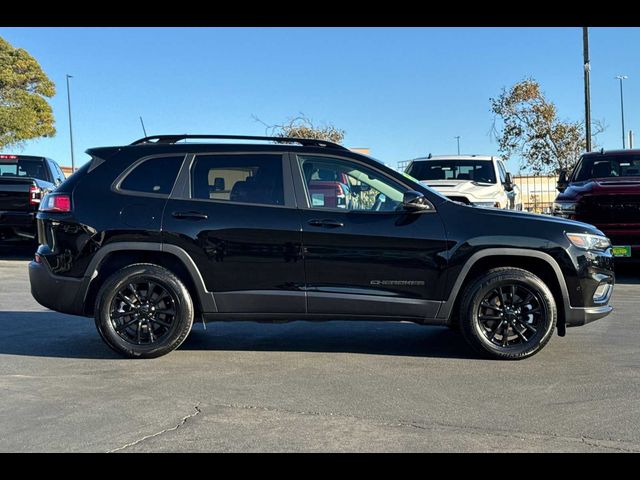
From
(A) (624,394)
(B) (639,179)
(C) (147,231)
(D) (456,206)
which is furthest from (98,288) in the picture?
(B) (639,179)

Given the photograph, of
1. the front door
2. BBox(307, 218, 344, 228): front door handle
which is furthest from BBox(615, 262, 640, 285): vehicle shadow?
BBox(307, 218, 344, 228): front door handle

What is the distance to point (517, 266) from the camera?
5750 mm

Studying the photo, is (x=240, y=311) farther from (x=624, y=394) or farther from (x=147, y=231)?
(x=624, y=394)

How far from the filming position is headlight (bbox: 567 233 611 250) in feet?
18.3

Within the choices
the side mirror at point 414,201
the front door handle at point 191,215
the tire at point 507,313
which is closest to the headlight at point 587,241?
the tire at point 507,313

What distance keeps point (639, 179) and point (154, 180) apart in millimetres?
7717

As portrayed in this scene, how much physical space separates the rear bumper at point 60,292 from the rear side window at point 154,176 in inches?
37.5

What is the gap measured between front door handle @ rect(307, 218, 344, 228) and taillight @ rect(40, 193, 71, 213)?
2155 millimetres

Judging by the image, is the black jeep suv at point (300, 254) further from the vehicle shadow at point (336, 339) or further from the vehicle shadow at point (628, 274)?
the vehicle shadow at point (628, 274)

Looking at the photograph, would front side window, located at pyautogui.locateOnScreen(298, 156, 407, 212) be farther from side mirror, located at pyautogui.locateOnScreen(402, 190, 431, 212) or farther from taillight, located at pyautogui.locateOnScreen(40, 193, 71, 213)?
taillight, located at pyautogui.locateOnScreen(40, 193, 71, 213)

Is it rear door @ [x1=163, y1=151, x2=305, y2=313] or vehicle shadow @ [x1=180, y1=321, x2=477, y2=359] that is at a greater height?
rear door @ [x1=163, y1=151, x2=305, y2=313]

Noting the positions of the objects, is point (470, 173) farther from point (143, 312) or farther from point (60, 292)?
point (60, 292)

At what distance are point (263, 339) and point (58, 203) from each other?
234 cm

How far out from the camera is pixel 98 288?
19.0ft
